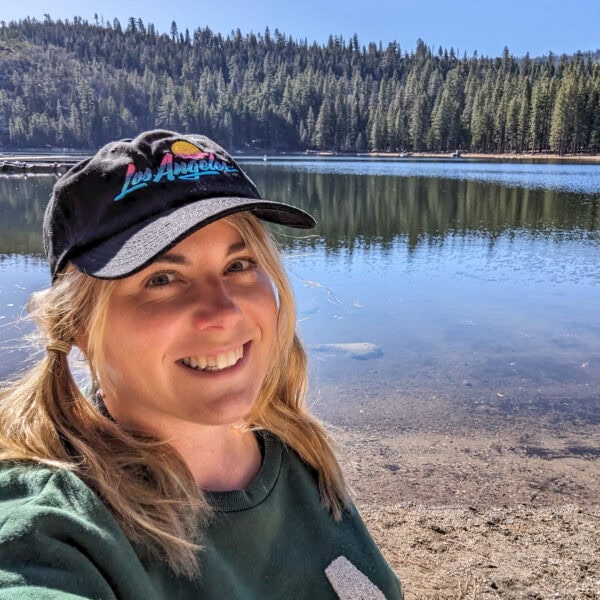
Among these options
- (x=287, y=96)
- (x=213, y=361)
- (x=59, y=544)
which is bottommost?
(x=59, y=544)

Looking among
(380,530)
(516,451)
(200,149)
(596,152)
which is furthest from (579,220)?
(596,152)

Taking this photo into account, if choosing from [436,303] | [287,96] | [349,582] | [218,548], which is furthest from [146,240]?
[287,96]

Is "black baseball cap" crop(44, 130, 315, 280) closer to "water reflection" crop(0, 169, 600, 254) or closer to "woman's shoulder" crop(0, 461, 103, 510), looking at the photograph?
"woman's shoulder" crop(0, 461, 103, 510)

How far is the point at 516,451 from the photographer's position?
5.90 m

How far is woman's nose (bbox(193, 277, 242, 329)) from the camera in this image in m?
1.27

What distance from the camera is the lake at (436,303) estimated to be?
771 cm

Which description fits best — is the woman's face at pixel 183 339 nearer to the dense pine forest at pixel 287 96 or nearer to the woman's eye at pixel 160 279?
the woman's eye at pixel 160 279

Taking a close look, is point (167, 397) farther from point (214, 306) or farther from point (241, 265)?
point (241, 265)

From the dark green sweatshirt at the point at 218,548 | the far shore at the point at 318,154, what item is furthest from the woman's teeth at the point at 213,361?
the far shore at the point at 318,154

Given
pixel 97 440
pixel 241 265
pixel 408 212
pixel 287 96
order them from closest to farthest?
pixel 97 440 → pixel 241 265 → pixel 408 212 → pixel 287 96

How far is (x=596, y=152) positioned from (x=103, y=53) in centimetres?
15567

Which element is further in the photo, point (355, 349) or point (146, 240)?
point (355, 349)

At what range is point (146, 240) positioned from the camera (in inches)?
46.8

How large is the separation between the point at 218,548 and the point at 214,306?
0.50m
